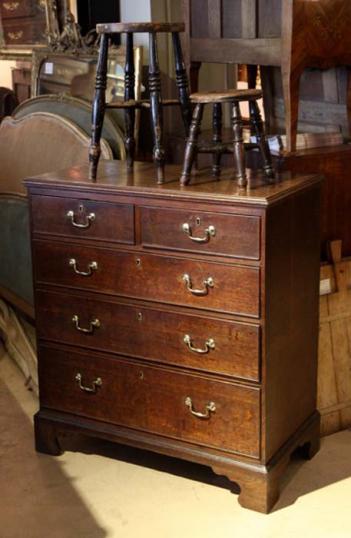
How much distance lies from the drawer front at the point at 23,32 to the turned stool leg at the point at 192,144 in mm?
2282

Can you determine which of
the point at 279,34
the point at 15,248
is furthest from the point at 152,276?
the point at 15,248

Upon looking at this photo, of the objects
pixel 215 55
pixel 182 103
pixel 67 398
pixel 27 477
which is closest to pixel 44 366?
pixel 67 398

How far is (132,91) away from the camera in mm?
3545

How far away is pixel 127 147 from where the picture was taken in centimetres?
359

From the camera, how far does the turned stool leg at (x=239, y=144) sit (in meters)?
3.05

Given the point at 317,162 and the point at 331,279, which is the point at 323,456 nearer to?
the point at 331,279

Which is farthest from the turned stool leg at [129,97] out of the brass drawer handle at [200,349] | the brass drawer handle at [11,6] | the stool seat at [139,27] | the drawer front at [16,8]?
the brass drawer handle at [11,6]

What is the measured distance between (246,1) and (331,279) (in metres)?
1.15

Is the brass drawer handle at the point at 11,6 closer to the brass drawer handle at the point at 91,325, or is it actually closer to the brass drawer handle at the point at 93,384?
the brass drawer handle at the point at 91,325

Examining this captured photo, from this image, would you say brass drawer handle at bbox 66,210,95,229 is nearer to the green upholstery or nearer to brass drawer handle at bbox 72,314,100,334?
brass drawer handle at bbox 72,314,100,334

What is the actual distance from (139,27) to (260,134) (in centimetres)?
57

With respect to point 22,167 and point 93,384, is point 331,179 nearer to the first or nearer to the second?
point 93,384

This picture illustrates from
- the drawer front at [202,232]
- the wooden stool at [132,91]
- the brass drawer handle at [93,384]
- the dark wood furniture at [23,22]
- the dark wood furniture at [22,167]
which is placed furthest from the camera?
the dark wood furniture at [23,22]

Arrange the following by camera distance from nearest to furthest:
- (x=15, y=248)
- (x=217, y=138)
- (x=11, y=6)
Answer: (x=217, y=138) → (x=15, y=248) → (x=11, y=6)
